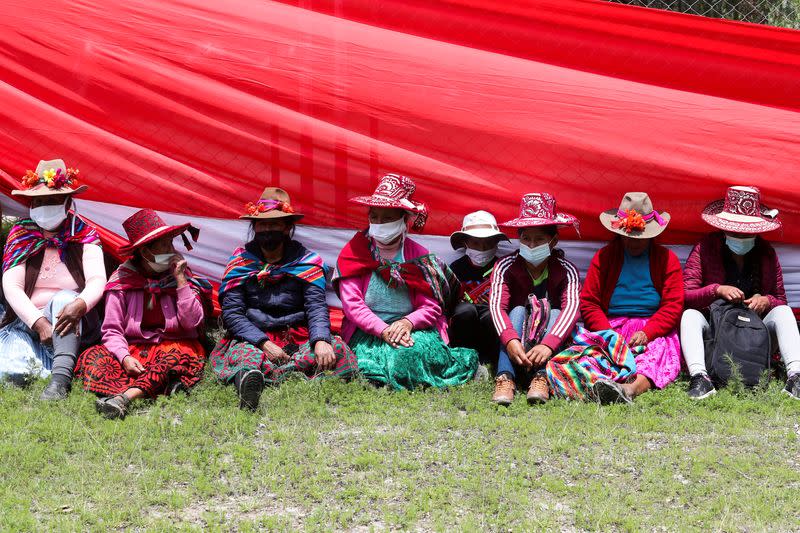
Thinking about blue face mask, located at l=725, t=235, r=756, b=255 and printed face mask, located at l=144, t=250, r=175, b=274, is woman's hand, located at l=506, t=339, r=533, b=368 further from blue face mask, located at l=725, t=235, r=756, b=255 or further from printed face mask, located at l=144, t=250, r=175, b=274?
printed face mask, located at l=144, t=250, r=175, b=274

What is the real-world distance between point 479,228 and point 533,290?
58cm

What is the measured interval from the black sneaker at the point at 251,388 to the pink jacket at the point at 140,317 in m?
0.75

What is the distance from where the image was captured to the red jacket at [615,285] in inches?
222

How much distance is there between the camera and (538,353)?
5320mm

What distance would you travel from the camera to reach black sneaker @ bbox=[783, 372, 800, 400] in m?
5.21

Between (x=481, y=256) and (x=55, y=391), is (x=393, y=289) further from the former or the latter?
(x=55, y=391)

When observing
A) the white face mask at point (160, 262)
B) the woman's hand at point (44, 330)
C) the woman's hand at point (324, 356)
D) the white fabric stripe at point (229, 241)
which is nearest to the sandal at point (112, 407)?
the woman's hand at point (44, 330)

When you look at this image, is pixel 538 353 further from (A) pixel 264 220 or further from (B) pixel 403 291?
(A) pixel 264 220

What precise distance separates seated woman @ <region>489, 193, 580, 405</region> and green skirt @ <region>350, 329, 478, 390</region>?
242mm

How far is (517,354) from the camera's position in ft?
17.4

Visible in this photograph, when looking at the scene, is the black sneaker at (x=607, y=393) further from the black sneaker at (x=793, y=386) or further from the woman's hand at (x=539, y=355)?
the black sneaker at (x=793, y=386)

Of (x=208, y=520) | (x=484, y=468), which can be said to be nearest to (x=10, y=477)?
(x=208, y=520)

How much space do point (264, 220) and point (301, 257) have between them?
0.33m

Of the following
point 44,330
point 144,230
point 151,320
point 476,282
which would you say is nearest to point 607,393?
point 476,282
